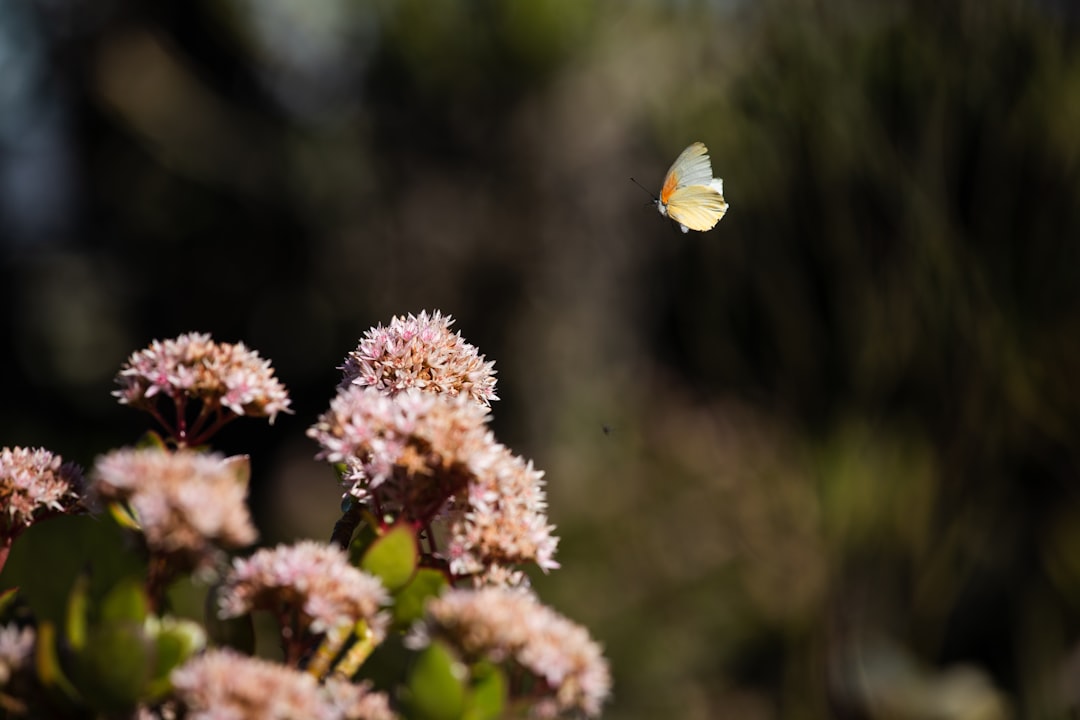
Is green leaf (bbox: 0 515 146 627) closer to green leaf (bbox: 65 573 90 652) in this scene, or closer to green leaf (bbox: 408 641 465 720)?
green leaf (bbox: 65 573 90 652)

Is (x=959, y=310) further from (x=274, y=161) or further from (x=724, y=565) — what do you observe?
(x=274, y=161)

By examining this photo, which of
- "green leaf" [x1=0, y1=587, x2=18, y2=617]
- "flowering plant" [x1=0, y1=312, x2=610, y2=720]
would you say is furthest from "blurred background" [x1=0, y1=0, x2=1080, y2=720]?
"green leaf" [x1=0, y1=587, x2=18, y2=617]

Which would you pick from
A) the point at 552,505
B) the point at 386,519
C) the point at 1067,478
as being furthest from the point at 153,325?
the point at 386,519

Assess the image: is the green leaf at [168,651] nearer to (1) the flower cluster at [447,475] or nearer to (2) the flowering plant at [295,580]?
(2) the flowering plant at [295,580]

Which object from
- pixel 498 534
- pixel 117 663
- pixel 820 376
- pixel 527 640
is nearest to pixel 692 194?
pixel 498 534

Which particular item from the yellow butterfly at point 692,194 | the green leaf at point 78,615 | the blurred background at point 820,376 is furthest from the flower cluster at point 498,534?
the blurred background at point 820,376

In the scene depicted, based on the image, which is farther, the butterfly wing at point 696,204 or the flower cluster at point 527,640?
the butterfly wing at point 696,204

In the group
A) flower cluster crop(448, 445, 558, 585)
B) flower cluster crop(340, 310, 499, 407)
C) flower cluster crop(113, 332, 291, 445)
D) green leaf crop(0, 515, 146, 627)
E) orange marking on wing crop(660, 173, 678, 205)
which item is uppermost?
green leaf crop(0, 515, 146, 627)
